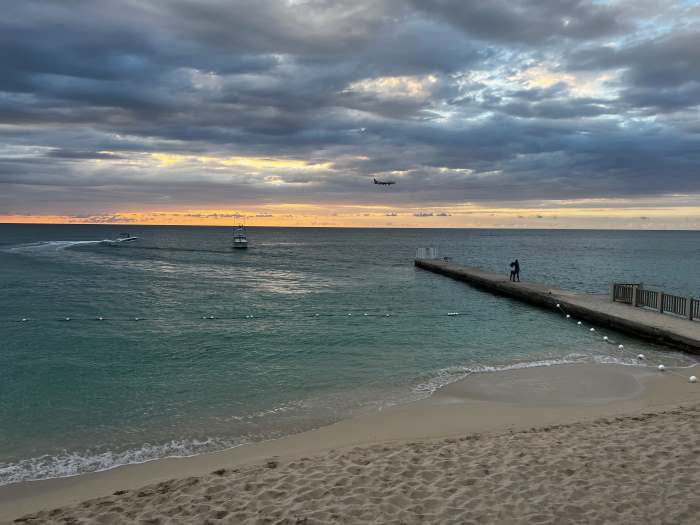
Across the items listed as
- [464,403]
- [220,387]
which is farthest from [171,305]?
[464,403]

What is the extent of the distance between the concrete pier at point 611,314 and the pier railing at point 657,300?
44 cm

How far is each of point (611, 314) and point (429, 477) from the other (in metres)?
16.3

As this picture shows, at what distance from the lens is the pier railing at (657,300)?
61.8ft

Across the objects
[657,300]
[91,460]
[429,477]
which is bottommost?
[91,460]

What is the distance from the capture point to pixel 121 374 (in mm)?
13867

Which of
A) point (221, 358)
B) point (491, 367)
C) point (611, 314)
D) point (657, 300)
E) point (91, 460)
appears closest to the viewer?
point (91, 460)

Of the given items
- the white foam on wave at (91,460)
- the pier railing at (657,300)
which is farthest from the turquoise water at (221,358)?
the pier railing at (657,300)

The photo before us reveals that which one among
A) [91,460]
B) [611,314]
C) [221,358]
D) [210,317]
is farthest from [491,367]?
[210,317]

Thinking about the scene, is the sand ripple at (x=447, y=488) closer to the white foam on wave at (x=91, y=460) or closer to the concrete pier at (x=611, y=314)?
the white foam on wave at (x=91, y=460)

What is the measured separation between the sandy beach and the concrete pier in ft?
23.3

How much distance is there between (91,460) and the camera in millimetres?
8359

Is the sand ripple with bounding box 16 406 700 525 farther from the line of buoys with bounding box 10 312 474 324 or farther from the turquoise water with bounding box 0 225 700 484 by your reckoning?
the line of buoys with bounding box 10 312 474 324

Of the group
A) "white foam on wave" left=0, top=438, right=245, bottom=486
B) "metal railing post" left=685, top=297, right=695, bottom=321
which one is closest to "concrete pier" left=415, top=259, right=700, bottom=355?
"metal railing post" left=685, top=297, right=695, bottom=321

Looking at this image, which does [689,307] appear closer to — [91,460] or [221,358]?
[221,358]
